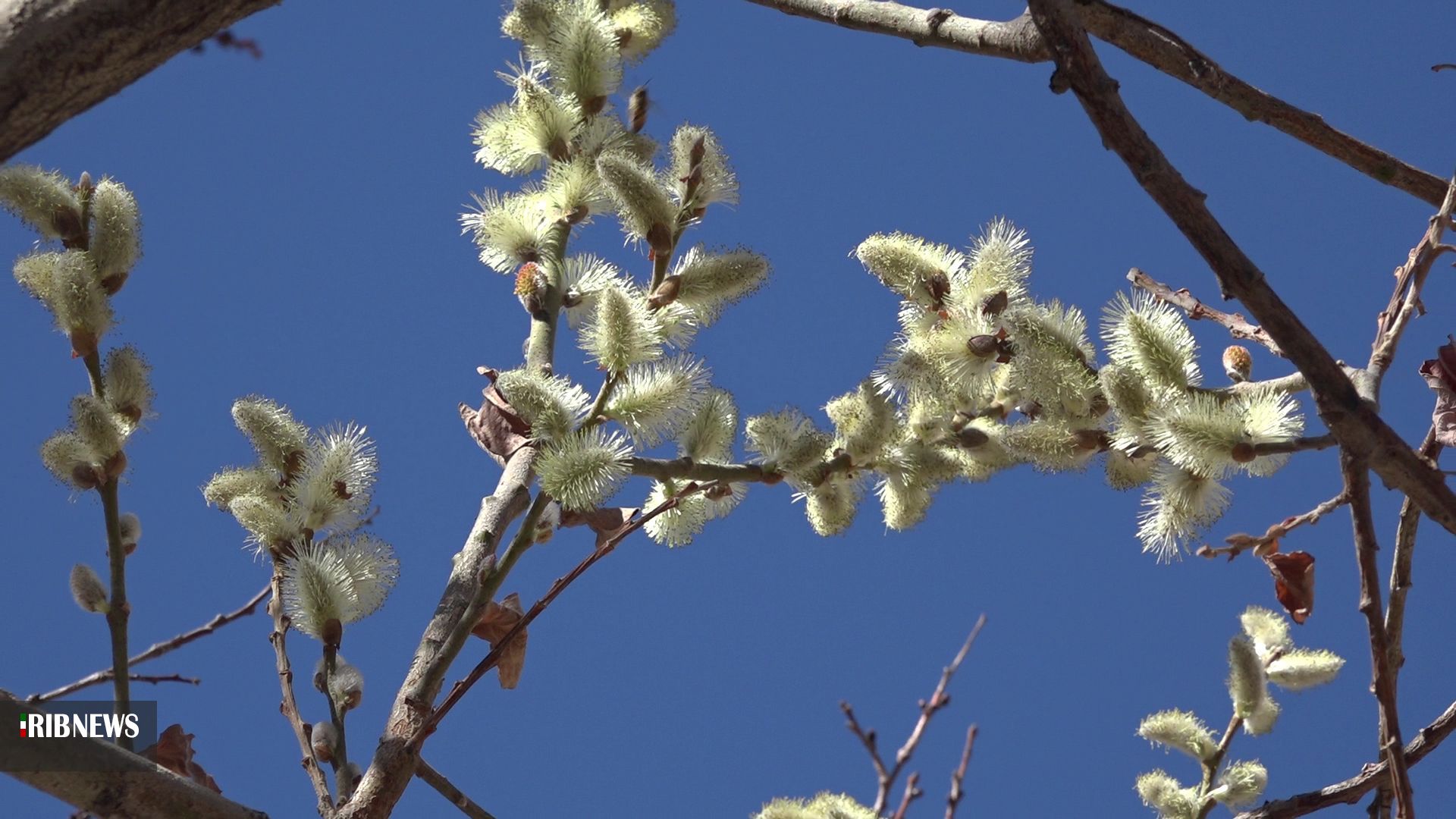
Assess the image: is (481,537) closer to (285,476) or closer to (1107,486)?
(285,476)

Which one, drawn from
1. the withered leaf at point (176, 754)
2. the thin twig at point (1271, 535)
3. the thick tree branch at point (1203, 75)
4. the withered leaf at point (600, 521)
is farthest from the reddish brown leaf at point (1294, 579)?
the withered leaf at point (176, 754)

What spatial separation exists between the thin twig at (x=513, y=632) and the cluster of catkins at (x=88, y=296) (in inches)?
17.9

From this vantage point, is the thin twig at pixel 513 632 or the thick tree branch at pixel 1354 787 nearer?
Answer: the thin twig at pixel 513 632

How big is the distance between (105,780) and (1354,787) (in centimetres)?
120

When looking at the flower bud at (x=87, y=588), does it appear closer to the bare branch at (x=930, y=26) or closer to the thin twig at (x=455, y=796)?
the thin twig at (x=455, y=796)

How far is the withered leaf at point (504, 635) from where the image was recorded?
1368mm

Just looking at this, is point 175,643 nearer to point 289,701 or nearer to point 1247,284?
point 289,701

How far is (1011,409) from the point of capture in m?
1.58

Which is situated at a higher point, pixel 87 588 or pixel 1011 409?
pixel 1011 409

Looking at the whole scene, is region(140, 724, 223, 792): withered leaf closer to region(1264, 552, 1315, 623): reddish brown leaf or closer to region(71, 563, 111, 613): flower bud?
region(71, 563, 111, 613): flower bud

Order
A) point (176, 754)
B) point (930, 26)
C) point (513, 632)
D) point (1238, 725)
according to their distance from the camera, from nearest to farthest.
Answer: point (513, 632) < point (176, 754) < point (930, 26) < point (1238, 725)

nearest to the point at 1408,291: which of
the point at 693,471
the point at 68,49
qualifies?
the point at 693,471

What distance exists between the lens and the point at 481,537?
1.43 m

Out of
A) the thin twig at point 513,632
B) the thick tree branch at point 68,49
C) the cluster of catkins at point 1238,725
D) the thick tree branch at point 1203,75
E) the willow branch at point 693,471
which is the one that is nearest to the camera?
the thick tree branch at point 68,49
